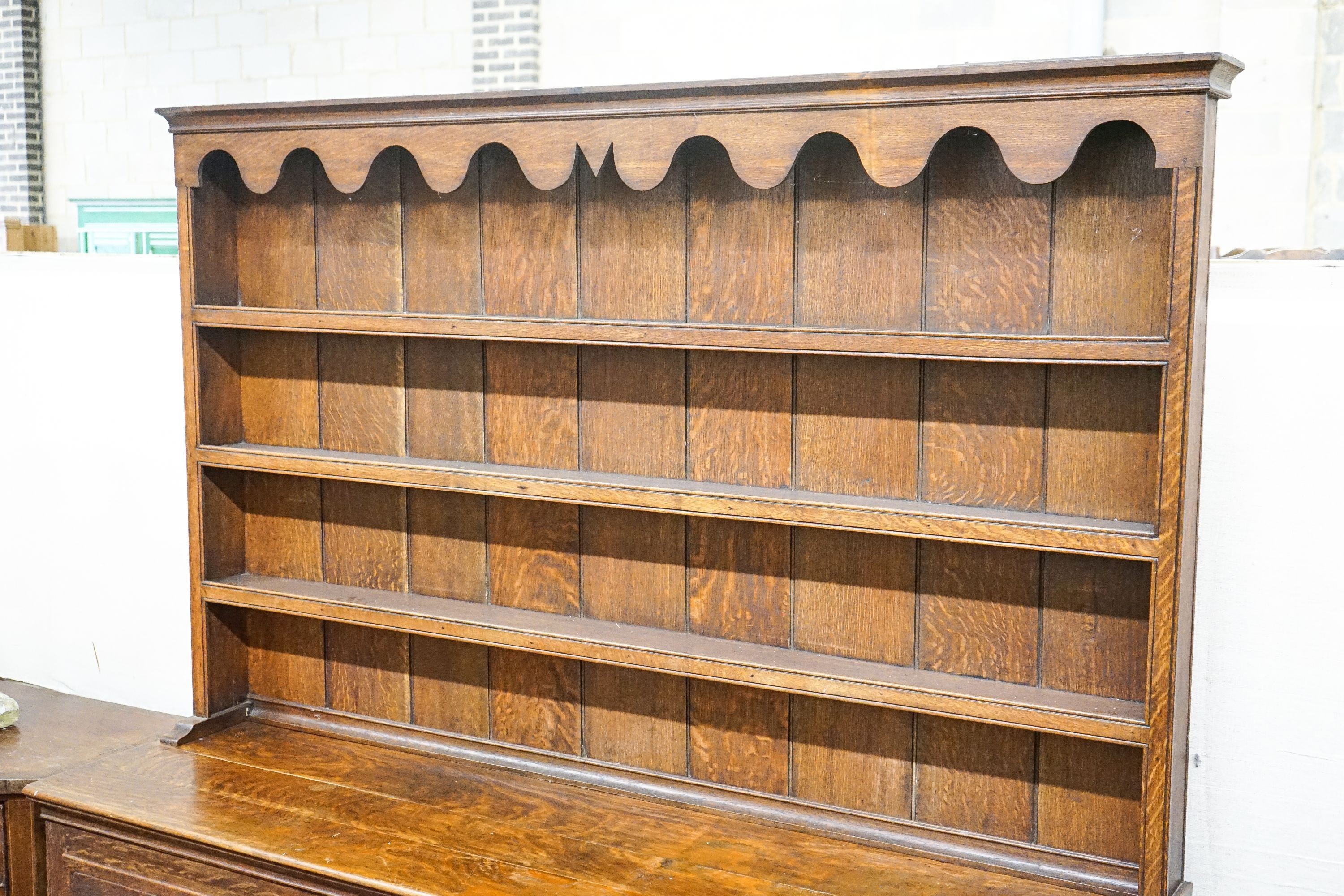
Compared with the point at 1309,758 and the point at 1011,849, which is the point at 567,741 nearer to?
the point at 1011,849

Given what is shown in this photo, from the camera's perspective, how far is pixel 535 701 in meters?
2.62

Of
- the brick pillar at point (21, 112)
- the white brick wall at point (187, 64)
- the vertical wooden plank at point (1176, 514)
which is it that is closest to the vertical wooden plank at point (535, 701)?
the vertical wooden plank at point (1176, 514)

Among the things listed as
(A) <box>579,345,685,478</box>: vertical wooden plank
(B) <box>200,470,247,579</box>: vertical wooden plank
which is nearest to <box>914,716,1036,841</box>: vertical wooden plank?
(A) <box>579,345,685,478</box>: vertical wooden plank

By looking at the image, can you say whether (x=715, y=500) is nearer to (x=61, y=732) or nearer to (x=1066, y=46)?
(x=61, y=732)

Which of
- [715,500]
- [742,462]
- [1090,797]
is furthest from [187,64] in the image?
[1090,797]

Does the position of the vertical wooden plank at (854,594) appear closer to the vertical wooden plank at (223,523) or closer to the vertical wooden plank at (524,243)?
the vertical wooden plank at (524,243)

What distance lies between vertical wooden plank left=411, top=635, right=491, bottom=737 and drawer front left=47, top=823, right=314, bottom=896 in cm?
53

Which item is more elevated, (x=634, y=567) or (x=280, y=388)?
(x=280, y=388)

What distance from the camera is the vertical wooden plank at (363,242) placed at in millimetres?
2617

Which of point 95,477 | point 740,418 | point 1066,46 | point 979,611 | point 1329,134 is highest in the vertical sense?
point 1066,46

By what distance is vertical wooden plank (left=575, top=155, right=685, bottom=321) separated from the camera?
7.75ft

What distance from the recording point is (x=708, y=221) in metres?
2.33

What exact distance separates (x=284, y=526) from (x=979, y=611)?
1627 mm

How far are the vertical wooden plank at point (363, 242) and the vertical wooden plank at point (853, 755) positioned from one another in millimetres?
1249
